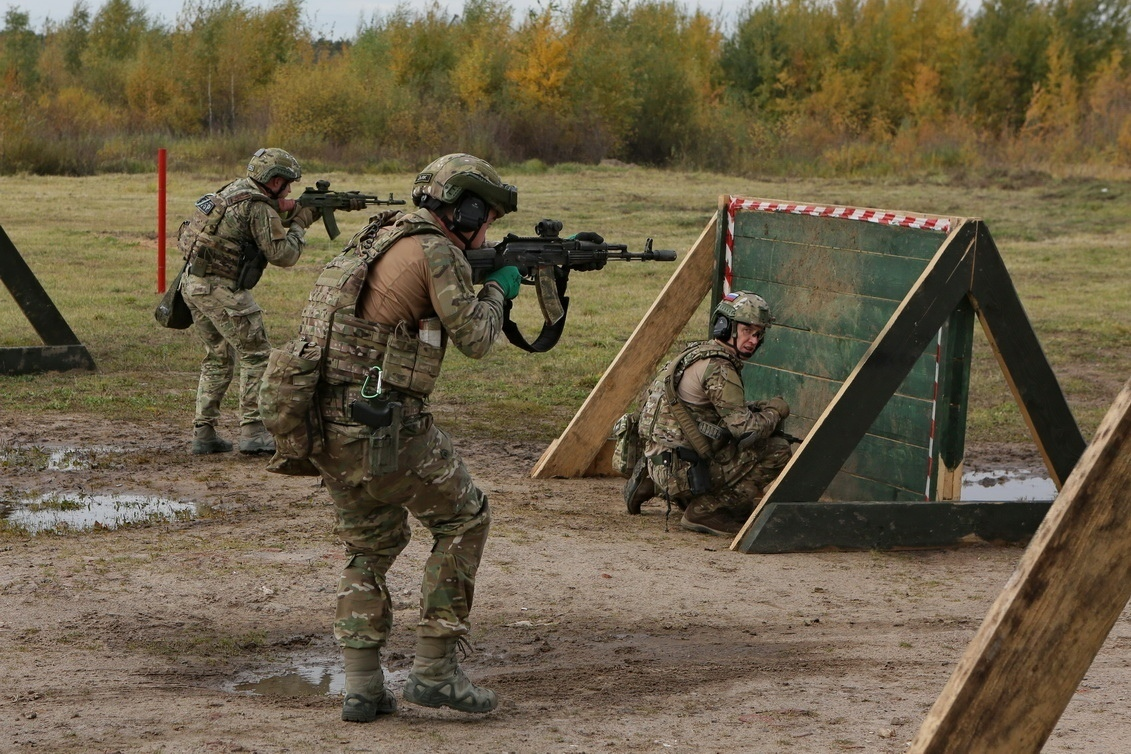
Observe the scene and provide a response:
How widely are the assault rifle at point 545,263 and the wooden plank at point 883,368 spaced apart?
5.41ft

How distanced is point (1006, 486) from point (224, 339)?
5.29m

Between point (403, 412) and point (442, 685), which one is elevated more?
point (403, 412)

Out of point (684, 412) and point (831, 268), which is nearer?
point (684, 412)

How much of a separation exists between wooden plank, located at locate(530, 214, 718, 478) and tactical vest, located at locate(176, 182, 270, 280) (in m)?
2.39

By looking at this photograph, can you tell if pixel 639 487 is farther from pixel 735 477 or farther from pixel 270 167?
pixel 270 167

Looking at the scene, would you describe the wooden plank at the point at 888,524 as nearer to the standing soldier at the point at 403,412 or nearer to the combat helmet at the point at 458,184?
the standing soldier at the point at 403,412

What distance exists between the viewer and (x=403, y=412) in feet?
15.0

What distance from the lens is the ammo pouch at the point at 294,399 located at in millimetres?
4488

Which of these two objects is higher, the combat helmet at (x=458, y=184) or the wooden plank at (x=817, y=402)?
the combat helmet at (x=458, y=184)

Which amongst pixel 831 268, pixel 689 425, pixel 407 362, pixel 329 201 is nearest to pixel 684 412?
pixel 689 425

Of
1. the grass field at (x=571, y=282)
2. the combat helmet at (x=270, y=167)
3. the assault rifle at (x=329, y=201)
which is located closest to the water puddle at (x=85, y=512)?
the grass field at (x=571, y=282)

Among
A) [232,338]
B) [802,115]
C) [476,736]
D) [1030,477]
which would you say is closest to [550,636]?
[476,736]

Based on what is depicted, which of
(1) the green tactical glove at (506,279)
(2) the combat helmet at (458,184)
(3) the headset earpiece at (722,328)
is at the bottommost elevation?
(3) the headset earpiece at (722,328)

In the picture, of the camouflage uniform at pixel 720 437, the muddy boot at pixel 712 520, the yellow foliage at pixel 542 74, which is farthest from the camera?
the yellow foliage at pixel 542 74
